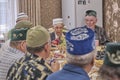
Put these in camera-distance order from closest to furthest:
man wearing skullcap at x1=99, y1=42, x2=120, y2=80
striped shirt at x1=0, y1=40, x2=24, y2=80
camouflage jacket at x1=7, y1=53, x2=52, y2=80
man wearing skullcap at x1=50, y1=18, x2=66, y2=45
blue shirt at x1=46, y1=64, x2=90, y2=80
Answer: man wearing skullcap at x1=99, y1=42, x2=120, y2=80 < blue shirt at x1=46, y1=64, x2=90, y2=80 < camouflage jacket at x1=7, y1=53, x2=52, y2=80 < striped shirt at x1=0, y1=40, x2=24, y2=80 < man wearing skullcap at x1=50, y1=18, x2=66, y2=45

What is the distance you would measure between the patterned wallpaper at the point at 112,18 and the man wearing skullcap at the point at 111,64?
4414 millimetres

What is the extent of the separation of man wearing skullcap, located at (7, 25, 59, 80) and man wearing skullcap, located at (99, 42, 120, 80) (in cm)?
74

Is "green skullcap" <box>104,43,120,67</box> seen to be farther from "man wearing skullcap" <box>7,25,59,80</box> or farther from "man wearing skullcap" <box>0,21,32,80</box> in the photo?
"man wearing skullcap" <box>0,21,32,80</box>

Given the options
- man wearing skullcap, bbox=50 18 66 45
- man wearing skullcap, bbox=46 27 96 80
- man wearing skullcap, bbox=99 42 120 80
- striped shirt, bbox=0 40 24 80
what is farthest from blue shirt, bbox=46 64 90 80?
man wearing skullcap, bbox=50 18 66 45

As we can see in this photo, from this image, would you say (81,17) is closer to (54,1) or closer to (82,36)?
(54,1)

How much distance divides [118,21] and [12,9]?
7.63 ft

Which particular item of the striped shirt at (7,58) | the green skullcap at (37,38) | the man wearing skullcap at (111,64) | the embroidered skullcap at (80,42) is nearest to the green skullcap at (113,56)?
the man wearing skullcap at (111,64)

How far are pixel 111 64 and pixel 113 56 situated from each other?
0.15 feet

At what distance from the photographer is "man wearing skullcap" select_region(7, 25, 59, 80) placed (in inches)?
88.9

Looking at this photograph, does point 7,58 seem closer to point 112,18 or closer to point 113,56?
point 113,56

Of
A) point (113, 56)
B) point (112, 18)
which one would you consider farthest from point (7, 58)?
point (112, 18)

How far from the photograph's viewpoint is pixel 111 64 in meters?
1.58

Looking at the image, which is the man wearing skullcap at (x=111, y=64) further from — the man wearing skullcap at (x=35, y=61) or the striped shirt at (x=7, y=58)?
the striped shirt at (x=7, y=58)

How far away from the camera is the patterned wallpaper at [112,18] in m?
6.03
